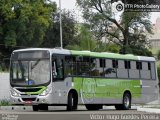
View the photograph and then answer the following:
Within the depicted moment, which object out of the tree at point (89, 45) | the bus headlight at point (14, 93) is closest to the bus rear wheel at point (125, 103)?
the bus headlight at point (14, 93)

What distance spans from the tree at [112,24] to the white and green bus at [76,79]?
3523 cm

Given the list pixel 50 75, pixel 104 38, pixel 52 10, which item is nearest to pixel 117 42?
pixel 104 38

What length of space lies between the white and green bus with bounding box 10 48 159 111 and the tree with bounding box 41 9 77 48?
4495 centimetres

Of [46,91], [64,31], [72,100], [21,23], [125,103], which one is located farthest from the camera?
[64,31]

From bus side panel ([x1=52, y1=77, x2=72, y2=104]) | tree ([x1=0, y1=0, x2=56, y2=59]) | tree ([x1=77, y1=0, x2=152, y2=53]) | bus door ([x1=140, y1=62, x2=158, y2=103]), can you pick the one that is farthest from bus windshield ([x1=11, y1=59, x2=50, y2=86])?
tree ([x1=77, y1=0, x2=152, y2=53])

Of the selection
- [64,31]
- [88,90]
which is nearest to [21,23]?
[64,31]

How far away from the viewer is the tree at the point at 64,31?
80.8 metres

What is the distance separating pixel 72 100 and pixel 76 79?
1.13m

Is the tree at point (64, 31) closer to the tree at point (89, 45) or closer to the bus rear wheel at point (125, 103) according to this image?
the tree at point (89, 45)

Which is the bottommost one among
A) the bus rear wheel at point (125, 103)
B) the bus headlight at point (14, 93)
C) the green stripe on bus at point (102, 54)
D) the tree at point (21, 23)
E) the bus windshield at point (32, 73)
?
the bus rear wheel at point (125, 103)

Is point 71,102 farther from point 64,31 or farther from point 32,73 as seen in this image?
point 64,31

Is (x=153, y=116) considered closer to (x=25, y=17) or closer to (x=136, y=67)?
(x=136, y=67)

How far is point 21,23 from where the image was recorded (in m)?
65.2

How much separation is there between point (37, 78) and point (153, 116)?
9043mm
